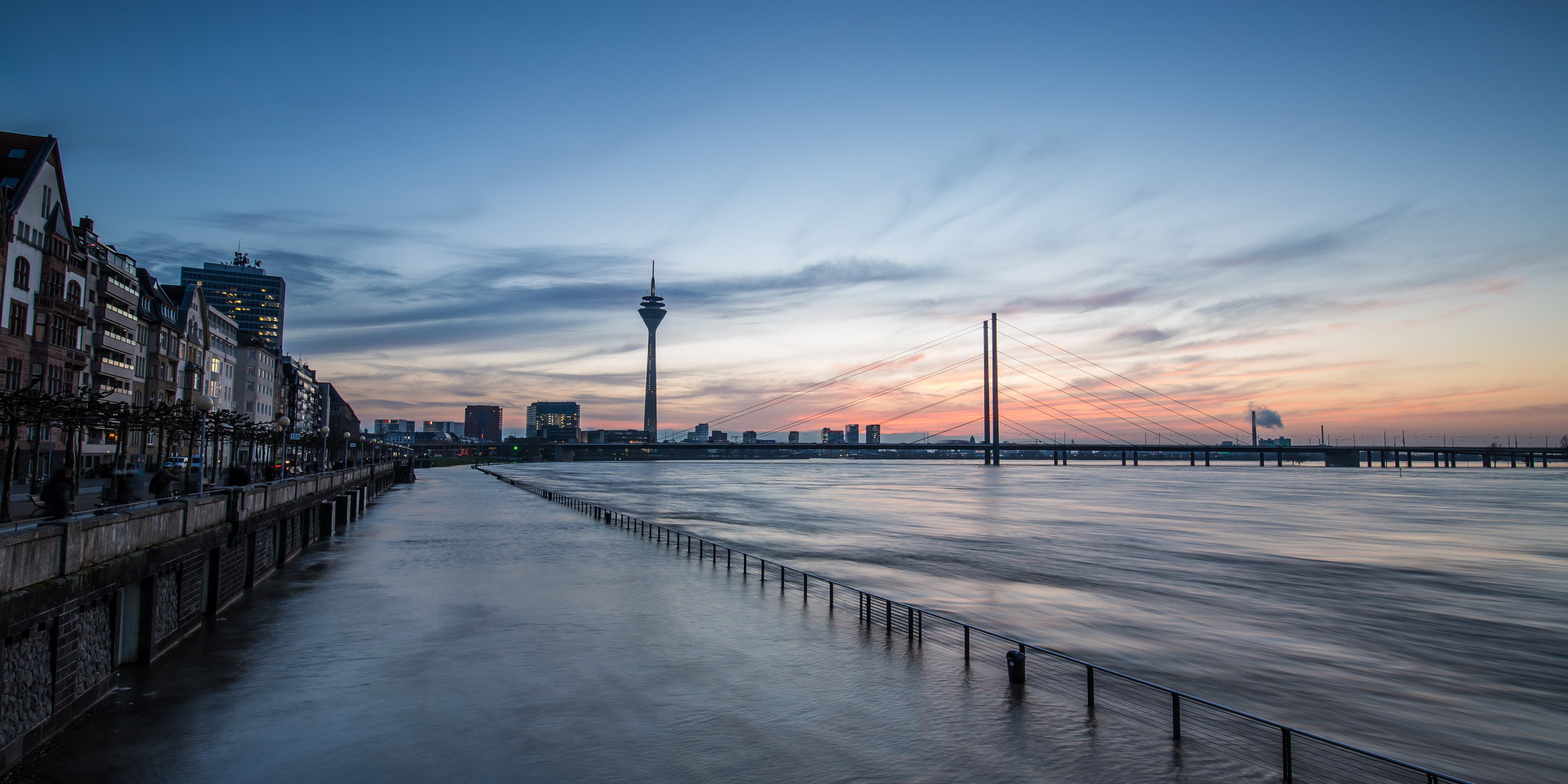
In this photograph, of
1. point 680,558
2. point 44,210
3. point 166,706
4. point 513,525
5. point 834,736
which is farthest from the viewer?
point 513,525

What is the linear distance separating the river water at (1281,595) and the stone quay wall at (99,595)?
74.8ft

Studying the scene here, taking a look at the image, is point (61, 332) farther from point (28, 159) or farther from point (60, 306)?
point (28, 159)

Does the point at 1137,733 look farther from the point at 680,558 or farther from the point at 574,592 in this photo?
the point at 680,558

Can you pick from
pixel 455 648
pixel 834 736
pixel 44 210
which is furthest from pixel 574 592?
pixel 44 210

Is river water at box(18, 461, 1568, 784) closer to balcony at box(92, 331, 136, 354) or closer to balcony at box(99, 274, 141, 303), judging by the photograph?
balcony at box(92, 331, 136, 354)

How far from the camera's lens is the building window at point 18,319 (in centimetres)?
4788

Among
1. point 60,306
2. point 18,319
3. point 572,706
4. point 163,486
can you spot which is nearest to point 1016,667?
point 572,706

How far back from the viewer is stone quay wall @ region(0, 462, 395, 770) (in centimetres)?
1270

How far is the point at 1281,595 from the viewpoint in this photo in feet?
116

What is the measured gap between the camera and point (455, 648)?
22188 mm

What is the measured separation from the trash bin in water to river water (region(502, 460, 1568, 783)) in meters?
4.84

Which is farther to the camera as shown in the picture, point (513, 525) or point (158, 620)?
point (513, 525)

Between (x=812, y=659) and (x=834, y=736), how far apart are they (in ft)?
18.7

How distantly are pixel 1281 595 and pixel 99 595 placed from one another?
39841mm
